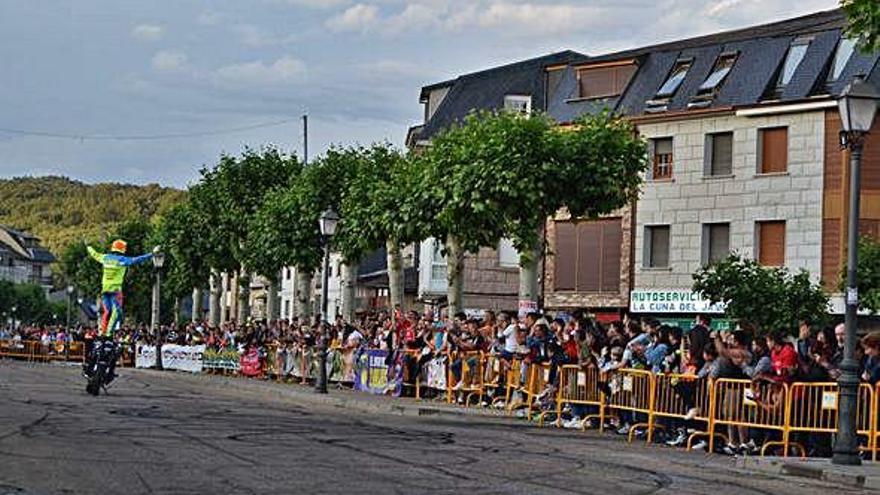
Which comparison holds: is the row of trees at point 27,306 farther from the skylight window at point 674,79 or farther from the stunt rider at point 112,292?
the stunt rider at point 112,292

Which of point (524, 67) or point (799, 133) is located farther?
point (524, 67)

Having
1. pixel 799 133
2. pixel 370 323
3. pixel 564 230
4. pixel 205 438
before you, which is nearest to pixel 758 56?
pixel 799 133

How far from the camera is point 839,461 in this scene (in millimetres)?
18234

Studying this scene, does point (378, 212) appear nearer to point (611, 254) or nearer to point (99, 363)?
point (611, 254)

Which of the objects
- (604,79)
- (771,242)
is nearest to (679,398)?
(771,242)

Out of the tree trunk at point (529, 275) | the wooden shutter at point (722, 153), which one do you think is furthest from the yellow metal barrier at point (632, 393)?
the wooden shutter at point (722, 153)

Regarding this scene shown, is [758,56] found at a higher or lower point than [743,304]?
higher

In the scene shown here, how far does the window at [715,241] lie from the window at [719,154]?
159 centimetres

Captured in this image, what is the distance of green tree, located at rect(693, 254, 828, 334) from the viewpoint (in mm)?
37125

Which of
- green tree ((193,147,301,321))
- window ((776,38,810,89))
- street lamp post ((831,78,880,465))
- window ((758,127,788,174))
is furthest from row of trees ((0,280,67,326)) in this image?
street lamp post ((831,78,880,465))

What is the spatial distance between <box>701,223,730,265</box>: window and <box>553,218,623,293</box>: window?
3.35 meters

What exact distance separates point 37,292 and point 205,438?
134722mm

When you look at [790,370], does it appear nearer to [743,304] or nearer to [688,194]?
[743,304]

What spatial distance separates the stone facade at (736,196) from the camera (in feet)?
143
